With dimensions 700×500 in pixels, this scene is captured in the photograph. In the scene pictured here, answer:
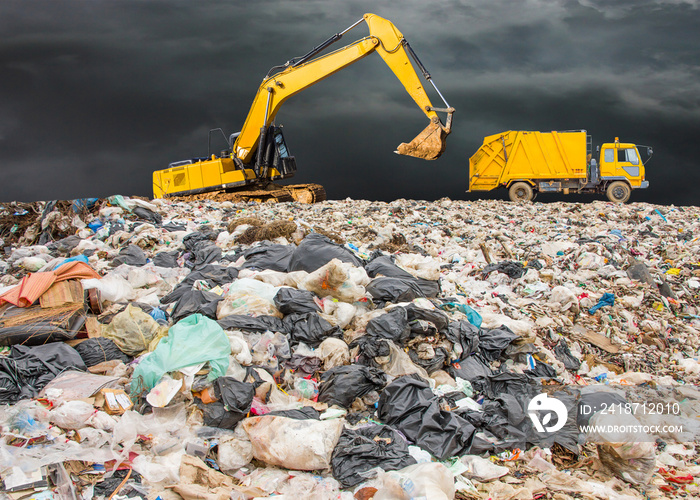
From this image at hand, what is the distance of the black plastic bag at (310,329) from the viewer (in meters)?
3.84

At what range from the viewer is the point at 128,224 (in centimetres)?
818

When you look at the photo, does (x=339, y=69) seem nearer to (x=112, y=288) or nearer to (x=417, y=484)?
(x=112, y=288)

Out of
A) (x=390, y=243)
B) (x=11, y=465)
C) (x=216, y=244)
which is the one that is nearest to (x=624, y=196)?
(x=390, y=243)

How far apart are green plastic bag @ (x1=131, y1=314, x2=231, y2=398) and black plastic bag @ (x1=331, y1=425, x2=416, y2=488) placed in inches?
41.5

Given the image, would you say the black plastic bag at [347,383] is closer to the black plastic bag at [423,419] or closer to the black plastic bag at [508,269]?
the black plastic bag at [423,419]

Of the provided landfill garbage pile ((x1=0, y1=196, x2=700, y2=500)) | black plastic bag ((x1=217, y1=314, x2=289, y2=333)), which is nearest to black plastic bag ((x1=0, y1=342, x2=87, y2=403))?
landfill garbage pile ((x1=0, y1=196, x2=700, y2=500))

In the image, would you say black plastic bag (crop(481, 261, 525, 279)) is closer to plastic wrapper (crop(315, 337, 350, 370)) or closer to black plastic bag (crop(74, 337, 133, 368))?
plastic wrapper (crop(315, 337, 350, 370))

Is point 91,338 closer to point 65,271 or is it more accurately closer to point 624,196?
point 65,271

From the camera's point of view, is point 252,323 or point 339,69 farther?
point 339,69

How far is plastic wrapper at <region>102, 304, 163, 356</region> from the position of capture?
3.81 meters

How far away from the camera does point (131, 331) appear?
386 cm

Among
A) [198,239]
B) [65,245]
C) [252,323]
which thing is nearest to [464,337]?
[252,323]

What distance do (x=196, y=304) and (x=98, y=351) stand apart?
92 cm

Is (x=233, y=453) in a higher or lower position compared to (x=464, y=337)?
lower
